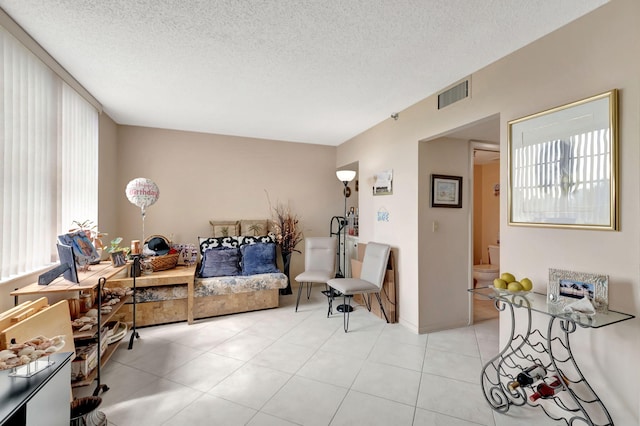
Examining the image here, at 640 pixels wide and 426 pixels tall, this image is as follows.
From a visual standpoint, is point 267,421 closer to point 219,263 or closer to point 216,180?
point 219,263

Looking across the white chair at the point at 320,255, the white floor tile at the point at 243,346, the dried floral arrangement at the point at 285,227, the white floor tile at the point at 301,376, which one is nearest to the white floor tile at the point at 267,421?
the white floor tile at the point at 301,376

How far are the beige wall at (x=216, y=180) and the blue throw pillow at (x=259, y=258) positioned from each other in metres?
0.71

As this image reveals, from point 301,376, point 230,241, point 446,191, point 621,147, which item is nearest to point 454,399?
point 301,376

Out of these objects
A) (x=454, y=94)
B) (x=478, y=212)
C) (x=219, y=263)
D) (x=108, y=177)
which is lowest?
(x=219, y=263)

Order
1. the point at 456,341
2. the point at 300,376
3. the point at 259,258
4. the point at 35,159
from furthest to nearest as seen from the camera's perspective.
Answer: the point at 259,258 < the point at 456,341 < the point at 300,376 < the point at 35,159

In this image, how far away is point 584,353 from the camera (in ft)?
5.21

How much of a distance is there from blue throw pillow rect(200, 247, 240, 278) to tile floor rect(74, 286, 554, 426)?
62 cm

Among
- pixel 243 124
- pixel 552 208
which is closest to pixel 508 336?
pixel 552 208

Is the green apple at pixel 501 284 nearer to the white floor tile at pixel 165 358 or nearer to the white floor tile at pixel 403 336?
the white floor tile at pixel 403 336

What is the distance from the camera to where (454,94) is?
249 centimetres

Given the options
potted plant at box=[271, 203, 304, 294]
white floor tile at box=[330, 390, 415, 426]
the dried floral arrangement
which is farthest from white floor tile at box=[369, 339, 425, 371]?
the dried floral arrangement

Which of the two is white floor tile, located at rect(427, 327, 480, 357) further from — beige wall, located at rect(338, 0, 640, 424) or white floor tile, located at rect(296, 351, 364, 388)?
white floor tile, located at rect(296, 351, 364, 388)

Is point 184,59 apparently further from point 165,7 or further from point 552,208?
point 552,208

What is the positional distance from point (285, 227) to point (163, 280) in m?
1.87
